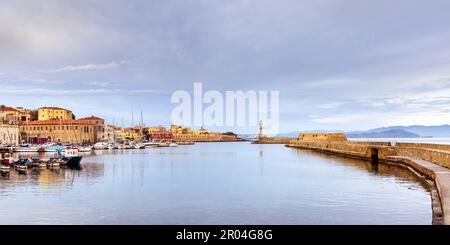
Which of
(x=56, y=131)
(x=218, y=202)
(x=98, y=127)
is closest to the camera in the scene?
(x=218, y=202)

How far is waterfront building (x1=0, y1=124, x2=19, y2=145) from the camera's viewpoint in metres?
66.1

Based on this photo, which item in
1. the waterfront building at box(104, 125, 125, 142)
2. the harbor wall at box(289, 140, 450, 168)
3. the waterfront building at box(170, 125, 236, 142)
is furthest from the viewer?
the waterfront building at box(170, 125, 236, 142)

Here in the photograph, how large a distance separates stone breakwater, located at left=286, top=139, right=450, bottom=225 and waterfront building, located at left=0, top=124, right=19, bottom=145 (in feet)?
177

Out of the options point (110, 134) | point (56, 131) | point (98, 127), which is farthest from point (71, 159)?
point (110, 134)

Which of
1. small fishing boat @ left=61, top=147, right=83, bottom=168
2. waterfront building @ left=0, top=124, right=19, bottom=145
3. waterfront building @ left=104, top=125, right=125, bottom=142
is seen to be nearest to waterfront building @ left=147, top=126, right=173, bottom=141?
waterfront building @ left=104, top=125, right=125, bottom=142

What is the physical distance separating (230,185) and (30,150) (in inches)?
2110

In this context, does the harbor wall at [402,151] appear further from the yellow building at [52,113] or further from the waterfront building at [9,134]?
the yellow building at [52,113]

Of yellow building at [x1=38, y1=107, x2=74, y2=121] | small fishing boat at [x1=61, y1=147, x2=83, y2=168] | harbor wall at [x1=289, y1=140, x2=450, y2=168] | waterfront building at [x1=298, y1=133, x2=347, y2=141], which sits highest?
yellow building at [x1=38, y1=107, x2=74, y2=121]

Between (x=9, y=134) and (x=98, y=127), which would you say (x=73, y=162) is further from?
(x=98, y=127)

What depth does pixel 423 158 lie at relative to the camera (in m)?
27.6

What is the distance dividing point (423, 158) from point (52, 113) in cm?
9161

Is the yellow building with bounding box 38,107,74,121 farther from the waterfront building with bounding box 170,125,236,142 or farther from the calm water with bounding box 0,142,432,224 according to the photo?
the calm water with bounding box 0,142,432,224
